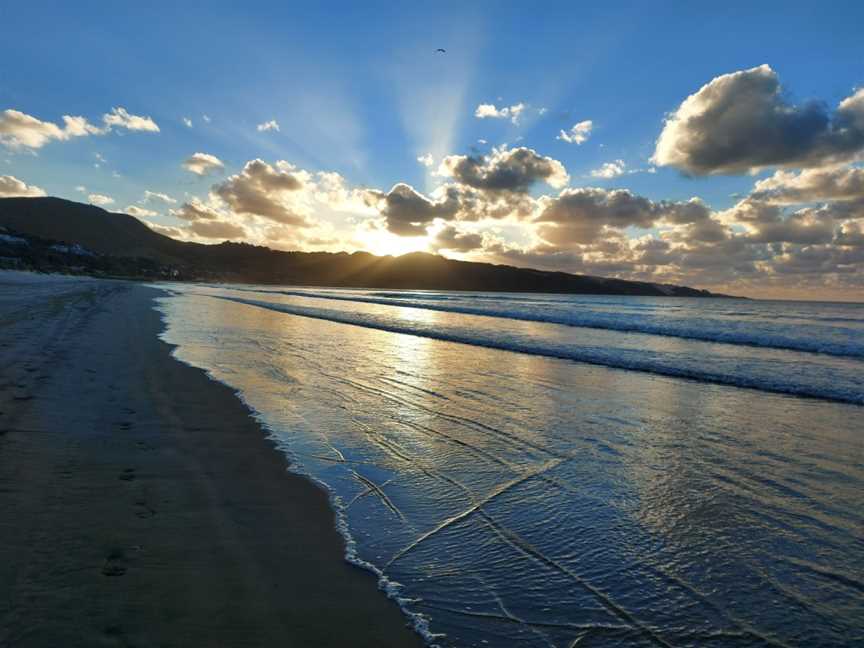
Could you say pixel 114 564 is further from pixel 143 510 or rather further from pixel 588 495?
pixel 588 495

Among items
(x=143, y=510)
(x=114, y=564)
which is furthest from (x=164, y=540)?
(x=143, y=510)

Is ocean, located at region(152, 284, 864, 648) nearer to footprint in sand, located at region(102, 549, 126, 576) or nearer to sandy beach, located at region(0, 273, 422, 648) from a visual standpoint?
sandy beach, located at region(0, 273, 422, 648)

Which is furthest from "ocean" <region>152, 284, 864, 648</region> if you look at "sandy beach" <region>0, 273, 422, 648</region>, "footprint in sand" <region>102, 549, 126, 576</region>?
"footprint in sand" <region>102, 549, 126, 576</region>

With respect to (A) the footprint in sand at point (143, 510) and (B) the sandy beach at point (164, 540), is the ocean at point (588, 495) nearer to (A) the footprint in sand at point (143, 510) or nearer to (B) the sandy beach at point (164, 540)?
(B) the sandy beach at point (164, 540)

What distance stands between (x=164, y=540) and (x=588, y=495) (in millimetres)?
3971

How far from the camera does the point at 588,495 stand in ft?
17.0

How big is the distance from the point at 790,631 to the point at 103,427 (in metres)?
7.53

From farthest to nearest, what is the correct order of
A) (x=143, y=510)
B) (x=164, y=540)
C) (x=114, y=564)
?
(x=143, y=510) < (x=164, y=540) < (x=114, y=564)

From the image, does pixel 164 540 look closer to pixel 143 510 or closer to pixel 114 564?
pixel 114 564

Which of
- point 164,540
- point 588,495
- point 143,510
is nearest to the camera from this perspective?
point 164,540

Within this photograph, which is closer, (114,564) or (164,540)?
(114,564)

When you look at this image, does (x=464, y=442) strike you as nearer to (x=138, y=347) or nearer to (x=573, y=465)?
(x=573, y=465)

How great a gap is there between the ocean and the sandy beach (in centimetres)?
38

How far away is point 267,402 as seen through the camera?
352 inches
